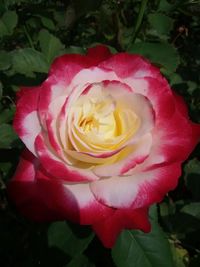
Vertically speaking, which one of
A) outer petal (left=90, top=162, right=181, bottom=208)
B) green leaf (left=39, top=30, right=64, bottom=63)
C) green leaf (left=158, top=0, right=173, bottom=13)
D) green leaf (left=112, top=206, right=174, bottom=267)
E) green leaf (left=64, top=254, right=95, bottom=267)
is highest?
green leaf (left=158, top=0, right=173, bottom=13)

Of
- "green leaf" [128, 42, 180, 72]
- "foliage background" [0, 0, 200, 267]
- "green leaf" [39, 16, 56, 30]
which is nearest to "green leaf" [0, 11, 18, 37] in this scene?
"foliage background" [0, 0, 200, 267]

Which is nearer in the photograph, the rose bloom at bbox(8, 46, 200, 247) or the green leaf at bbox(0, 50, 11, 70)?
the rose bloom at bbox(8, 46, 200, 247)

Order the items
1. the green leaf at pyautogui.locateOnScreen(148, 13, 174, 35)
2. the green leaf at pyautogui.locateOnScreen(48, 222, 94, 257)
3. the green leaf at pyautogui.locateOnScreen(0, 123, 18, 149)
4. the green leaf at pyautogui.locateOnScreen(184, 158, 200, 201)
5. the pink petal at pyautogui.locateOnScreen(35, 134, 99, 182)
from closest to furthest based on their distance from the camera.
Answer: the pink petal at pyautogui.locateOnScreen(35, 134, 99, 182) → the green leaf at pyautogui.locateOnScreen(48, 222, 94, 257) → the green leaf at pyautogui.locateOnScreen(0, 123, 18, 149) → the green leaf at pyautogui.locateOnScreen(184, 158, 200, 201) → the green leaf at pyautogui.locateOnScreen(148, 13, 174, 35)

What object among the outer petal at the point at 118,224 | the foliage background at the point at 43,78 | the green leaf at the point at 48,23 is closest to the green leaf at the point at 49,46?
the foliage background at the point at 43,78

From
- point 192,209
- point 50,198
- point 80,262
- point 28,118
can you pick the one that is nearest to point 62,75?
point 28,118

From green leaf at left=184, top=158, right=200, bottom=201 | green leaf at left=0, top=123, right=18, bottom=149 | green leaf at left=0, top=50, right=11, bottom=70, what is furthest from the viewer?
green leaf at left=184, top=158, right=200, bottom=201

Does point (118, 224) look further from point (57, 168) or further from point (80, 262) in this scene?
point (80, 262)

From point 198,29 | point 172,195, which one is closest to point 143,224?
point 172,195

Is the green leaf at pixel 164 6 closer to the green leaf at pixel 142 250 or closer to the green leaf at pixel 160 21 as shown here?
the green leaf at pixel 160 21

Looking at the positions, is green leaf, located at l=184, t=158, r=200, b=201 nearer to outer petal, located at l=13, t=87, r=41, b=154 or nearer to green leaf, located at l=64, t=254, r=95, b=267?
green leaf, located at l=64, t=254, r=95, b=267
